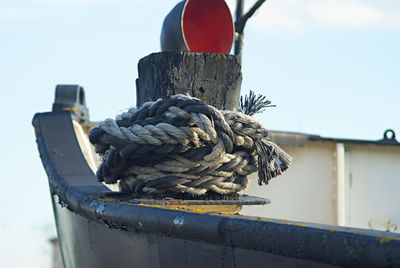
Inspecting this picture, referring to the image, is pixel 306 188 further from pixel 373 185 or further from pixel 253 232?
pixel 253 232

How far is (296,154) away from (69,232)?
9.35 ft

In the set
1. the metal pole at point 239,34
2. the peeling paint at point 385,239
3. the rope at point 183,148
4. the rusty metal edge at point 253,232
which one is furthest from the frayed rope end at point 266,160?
the metal pole at point 239,34

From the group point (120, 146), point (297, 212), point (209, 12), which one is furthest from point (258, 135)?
point (297, 212)

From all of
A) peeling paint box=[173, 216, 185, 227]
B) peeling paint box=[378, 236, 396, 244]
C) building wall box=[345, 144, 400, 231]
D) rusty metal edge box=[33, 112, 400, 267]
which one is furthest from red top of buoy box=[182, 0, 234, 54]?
building wall box=[345, 144, 400, 231]

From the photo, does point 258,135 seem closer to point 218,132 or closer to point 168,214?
point 218,132

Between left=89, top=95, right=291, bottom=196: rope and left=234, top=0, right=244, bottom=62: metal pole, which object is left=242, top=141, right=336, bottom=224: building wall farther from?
left=89, top=95, right=291, bottom=196: rope

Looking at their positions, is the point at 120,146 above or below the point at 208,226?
above

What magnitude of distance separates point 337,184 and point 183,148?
10.7 feet

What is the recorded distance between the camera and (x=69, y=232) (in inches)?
95.7

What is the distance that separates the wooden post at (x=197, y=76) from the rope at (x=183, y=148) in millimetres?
148

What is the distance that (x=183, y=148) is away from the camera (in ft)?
5.91

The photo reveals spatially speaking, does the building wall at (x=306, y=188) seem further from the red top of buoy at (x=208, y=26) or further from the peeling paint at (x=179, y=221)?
the peeling paint at (x=179, y=221)

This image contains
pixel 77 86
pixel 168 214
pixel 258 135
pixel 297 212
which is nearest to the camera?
pixel 168 214

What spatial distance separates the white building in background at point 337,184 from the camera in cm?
474
